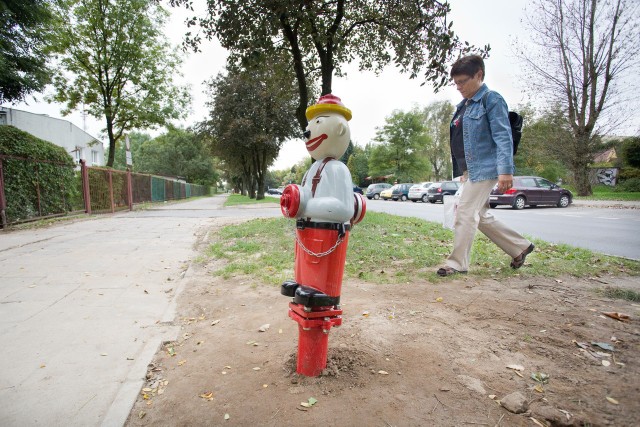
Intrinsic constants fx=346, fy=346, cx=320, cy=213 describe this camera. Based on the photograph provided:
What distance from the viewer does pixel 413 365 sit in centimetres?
214

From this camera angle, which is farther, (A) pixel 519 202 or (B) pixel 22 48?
(A) pixel 519 202

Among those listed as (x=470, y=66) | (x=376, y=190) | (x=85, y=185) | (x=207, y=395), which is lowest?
(x=207, y=395)

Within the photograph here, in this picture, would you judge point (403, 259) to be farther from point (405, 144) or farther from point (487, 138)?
point (405, 144)

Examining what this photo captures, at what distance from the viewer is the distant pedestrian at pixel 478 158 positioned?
345 cm

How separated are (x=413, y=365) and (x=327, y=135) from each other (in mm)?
1505

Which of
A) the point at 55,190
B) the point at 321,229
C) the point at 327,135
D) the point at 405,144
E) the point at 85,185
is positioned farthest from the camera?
the point at 405,144

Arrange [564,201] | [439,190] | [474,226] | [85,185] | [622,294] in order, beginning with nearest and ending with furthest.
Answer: [622,294] < [474,226] < [85,185] < [564,201] < [439,190]

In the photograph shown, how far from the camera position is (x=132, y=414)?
1.82 m

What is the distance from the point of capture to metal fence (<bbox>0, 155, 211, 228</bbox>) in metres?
8.91

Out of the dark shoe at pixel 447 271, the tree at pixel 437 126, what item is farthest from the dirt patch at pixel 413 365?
the tree at pixel 437 126

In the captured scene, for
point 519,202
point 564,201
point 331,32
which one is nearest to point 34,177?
point 331,32

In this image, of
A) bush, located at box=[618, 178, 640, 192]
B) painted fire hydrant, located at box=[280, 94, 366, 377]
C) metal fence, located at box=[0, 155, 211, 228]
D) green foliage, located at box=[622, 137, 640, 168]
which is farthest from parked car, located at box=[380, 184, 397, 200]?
painted fire hydrant, located at box=[280, 94, 366, 377]

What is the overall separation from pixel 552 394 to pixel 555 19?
85.4ft

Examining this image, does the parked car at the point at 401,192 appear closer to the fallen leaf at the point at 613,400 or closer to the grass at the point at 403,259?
the grass at the point at 403,259
